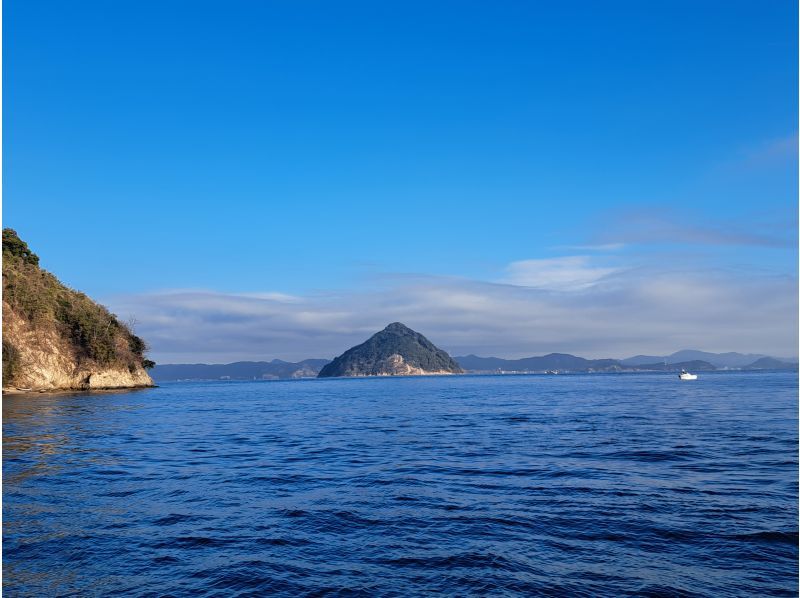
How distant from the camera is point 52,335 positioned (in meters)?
98.1

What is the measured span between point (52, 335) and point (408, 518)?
103m

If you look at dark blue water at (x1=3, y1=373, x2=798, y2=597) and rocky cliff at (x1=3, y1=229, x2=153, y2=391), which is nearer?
dark blue water at (x1=3, y1=373, x2=798, y2=597)

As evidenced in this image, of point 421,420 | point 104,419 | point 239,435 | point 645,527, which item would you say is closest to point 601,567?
point 645,527

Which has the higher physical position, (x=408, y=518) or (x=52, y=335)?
(x=52, y=335)

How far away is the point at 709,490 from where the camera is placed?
64.7 feet

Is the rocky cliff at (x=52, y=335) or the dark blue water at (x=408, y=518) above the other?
the rocky cliff at (x=52, y=335)

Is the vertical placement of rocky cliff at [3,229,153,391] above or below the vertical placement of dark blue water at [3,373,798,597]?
above

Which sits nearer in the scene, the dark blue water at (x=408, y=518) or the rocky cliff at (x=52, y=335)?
the dark blue water at (x=408, y=518)

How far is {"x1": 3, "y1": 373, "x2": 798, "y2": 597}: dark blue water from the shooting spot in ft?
39.6

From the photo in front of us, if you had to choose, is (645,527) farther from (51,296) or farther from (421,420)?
(51,296)

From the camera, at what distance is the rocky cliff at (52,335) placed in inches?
3556

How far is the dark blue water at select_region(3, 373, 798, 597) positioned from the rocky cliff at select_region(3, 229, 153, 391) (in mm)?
68996

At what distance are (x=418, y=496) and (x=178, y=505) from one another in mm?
8422

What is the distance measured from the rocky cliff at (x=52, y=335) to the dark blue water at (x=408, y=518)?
6900 cm
